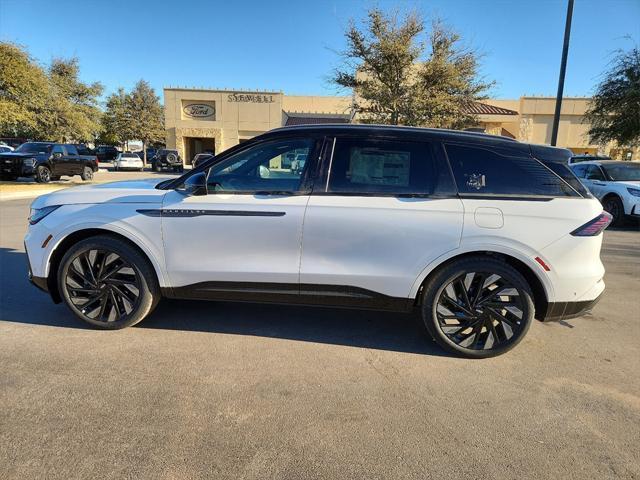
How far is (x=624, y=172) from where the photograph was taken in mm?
11031

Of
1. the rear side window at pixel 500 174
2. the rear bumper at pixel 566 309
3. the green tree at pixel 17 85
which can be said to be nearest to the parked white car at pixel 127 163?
the green tree at pixel 17 85

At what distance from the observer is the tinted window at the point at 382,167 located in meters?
3.46

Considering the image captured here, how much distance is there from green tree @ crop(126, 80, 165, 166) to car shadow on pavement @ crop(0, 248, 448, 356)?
1423 inches

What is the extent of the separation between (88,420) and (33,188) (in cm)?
1600

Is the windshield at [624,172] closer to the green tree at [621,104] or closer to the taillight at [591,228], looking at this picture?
the green tree at [621,104]

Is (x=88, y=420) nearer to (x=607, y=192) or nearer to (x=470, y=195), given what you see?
(x=470, y=195)

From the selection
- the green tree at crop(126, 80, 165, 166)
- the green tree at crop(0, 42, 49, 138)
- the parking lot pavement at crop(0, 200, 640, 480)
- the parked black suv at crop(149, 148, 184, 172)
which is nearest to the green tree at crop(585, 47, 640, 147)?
the parking lot pavement at crop(0, 200, 640, 480)

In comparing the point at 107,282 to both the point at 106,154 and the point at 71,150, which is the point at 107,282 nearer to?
the point at 71,150

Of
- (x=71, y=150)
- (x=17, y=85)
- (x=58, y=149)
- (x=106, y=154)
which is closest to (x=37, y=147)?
(x=58, y=149)

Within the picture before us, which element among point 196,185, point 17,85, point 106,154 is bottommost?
point 196,185

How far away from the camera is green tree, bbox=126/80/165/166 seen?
3734cm

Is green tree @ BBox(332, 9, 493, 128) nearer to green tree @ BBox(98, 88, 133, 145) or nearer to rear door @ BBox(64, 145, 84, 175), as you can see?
rear door @ BBox(64, 145, 84, 175)

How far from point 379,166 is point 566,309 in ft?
6.22

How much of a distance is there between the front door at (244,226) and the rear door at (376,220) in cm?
15
